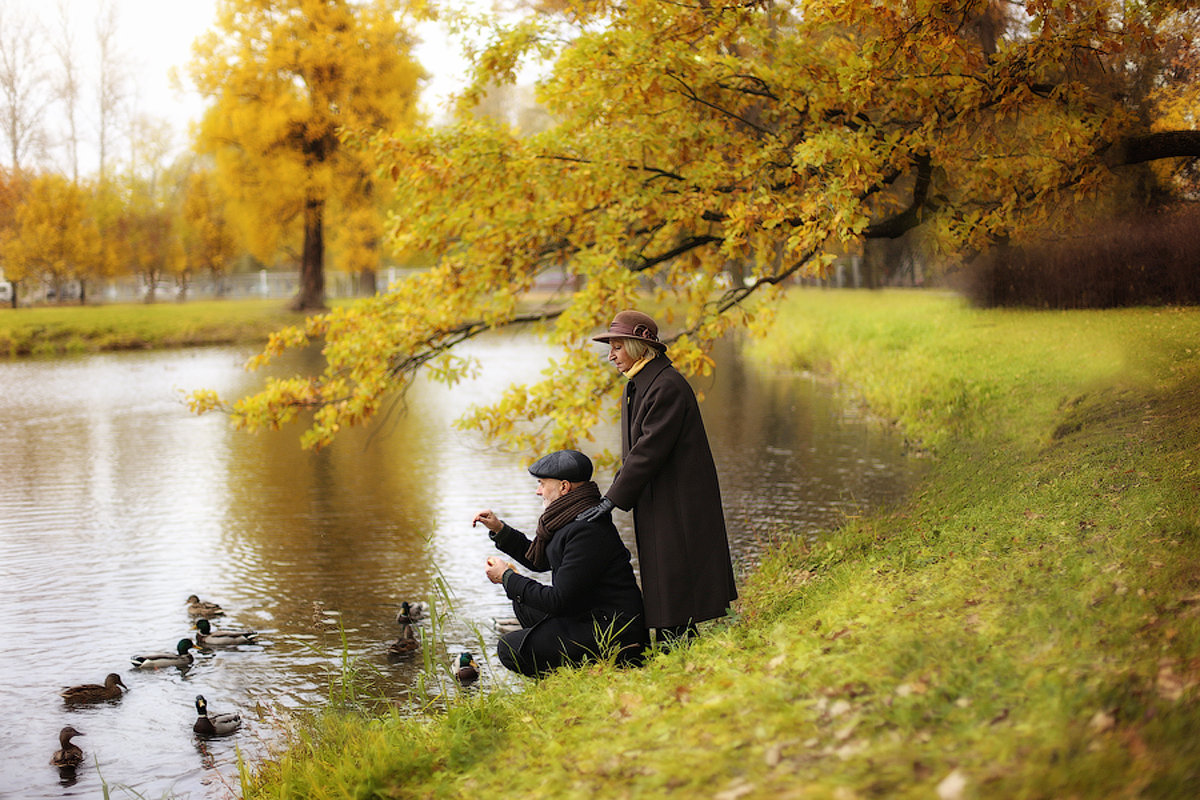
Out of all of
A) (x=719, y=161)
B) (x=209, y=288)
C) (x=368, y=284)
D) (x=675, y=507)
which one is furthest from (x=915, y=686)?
(x=209, y=288)

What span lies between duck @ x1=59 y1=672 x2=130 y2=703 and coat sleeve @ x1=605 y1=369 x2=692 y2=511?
386 centimetres

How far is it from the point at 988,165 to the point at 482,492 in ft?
24.0

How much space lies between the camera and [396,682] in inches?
299

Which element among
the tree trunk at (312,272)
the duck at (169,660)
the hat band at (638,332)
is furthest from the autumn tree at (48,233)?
the hat band at (638,332)

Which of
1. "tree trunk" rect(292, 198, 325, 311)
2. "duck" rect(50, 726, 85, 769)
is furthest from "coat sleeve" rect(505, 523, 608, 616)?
"tree trunk" rect(292, 198, 325, 311)

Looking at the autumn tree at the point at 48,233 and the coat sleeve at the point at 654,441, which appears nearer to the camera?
the coat sleeve at the point at 654,441

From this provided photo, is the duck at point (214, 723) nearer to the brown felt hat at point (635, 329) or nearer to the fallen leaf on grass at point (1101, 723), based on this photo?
the brown felt hat at point (635, 329)

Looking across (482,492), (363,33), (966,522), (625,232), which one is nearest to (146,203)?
(363,33)

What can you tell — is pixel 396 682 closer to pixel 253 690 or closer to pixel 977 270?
pixel 253 690

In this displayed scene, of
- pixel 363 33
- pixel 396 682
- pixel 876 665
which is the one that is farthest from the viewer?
pixel 363 33

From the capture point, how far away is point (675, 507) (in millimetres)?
5945

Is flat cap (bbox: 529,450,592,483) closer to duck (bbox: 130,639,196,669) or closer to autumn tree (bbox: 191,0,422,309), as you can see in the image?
duck (bbox: 130,639,196,669)

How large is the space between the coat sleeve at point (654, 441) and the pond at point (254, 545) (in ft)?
4.17

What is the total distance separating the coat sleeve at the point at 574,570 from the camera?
19.3 ft
